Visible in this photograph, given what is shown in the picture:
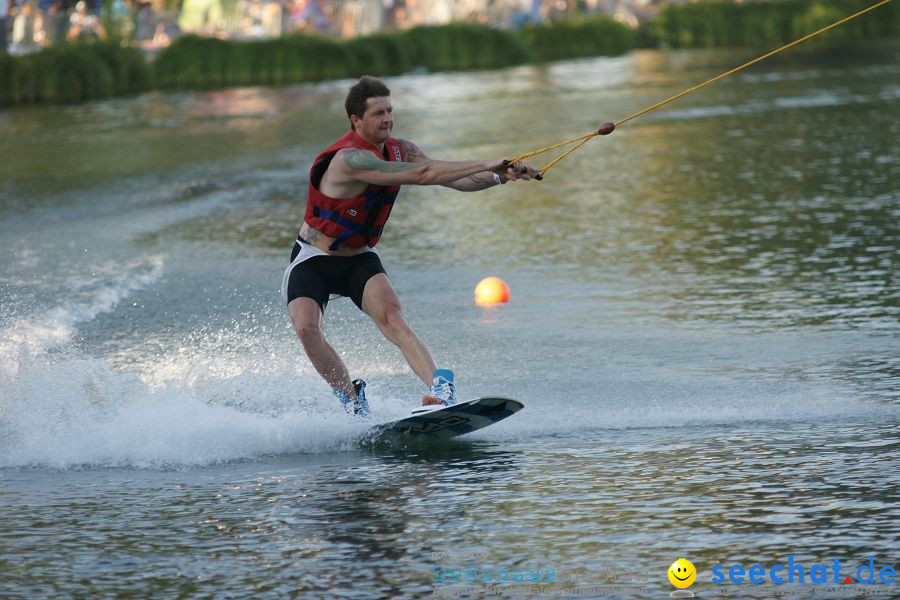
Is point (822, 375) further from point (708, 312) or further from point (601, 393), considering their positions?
point (708, 312)

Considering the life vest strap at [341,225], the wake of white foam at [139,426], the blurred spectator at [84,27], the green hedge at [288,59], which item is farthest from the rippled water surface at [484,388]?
the green hedge at [288,59]

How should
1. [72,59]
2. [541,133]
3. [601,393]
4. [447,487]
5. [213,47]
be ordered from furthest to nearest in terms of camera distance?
1. [213,47]
2. [72,59]
3. [541,133]
4. [601,393]
5. [447,487]

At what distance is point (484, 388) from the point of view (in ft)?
27.0

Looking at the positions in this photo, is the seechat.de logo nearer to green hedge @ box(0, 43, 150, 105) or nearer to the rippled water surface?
the rippled water surface

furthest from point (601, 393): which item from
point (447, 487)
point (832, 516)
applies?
point (832, 516)

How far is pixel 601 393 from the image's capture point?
26.1 ft

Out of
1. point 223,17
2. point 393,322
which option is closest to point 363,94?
point 393,322

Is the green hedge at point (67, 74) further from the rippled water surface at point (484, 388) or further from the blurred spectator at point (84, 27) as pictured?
the rippled water surface at point (484, 388)

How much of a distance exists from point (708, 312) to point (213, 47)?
81.8 feet

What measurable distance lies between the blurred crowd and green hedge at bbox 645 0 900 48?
346 cm

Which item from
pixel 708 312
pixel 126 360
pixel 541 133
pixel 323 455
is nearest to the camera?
pixel 323 455

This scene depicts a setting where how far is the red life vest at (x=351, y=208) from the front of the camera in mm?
7285

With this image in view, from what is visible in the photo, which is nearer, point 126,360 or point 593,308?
point 126,360

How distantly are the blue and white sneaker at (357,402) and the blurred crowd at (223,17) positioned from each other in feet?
79.7
